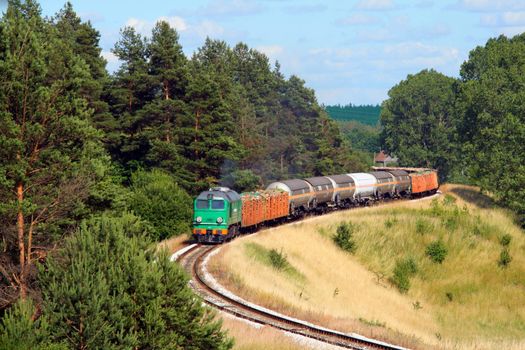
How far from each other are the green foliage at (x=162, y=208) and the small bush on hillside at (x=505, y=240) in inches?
1104

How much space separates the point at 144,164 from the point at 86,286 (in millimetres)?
57661

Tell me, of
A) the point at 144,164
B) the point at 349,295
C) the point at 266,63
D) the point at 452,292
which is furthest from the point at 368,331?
the point at 266,63

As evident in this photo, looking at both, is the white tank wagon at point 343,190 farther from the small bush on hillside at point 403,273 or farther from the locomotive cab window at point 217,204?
the locomotive cab window at point 217,204

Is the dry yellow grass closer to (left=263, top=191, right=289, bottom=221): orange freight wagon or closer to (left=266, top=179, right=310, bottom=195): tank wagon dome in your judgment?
(left=263, top=191, right=289, bottom=221): orange freight wagon

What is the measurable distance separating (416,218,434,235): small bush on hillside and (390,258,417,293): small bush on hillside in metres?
5.65

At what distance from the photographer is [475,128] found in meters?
95.7

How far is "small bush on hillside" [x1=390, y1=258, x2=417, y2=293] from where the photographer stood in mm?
59888

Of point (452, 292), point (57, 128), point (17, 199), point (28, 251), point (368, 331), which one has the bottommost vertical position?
point (452, 292)

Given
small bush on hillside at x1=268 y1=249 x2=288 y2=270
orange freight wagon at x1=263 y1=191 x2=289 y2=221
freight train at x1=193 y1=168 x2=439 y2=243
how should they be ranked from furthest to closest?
orange freight wagon at x1=263 y1=191 x2=289 y2=221 → freight train at x1=193 y1=168 x2=439 y2=243 → small bush on hillside at x1=268 y1=249 x2=288 y2=270

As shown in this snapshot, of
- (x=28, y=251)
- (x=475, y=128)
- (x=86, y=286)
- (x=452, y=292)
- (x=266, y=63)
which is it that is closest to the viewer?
(x=86, y=286)

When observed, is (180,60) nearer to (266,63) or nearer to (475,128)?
(475,128)

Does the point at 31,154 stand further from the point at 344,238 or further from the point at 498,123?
the point at 498,123

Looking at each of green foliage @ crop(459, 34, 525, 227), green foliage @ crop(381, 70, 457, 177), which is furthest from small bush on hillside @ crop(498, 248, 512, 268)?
green foliage @ crop(381, 70, 457, 177)

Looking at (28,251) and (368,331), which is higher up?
(28,251)
